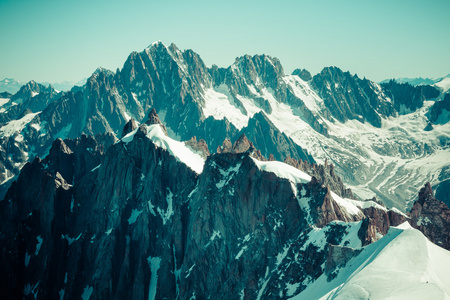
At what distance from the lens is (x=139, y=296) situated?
154375 millimetres

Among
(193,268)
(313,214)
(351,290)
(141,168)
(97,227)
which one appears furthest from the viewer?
(141,168)

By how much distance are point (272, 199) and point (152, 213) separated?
2261 inches

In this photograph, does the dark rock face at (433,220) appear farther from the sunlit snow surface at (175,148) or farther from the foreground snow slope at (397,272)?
the sunlit snow surface at (175,148)

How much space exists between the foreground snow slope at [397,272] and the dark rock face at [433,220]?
4095 cm

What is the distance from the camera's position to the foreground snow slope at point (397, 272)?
70.5 m

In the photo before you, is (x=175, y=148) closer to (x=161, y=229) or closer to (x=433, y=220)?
(x=161, y=229)

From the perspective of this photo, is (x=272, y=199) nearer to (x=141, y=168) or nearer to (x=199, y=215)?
(x=199, y=215)

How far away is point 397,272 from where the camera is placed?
7725cm

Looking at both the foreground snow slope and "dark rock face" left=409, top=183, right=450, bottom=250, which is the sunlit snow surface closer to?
"dark rock face" left=409, top=183, right=450, bottom=250

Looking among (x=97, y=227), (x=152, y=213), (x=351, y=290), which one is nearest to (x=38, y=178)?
(x=97, y=227)

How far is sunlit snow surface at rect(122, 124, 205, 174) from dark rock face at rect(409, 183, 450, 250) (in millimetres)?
89419

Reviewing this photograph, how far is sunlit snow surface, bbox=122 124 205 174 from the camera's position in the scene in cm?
18075

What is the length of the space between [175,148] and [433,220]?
111 m

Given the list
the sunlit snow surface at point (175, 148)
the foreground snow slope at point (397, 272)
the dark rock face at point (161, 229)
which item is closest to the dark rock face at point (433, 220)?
the dark rock face at point (161, 229)
